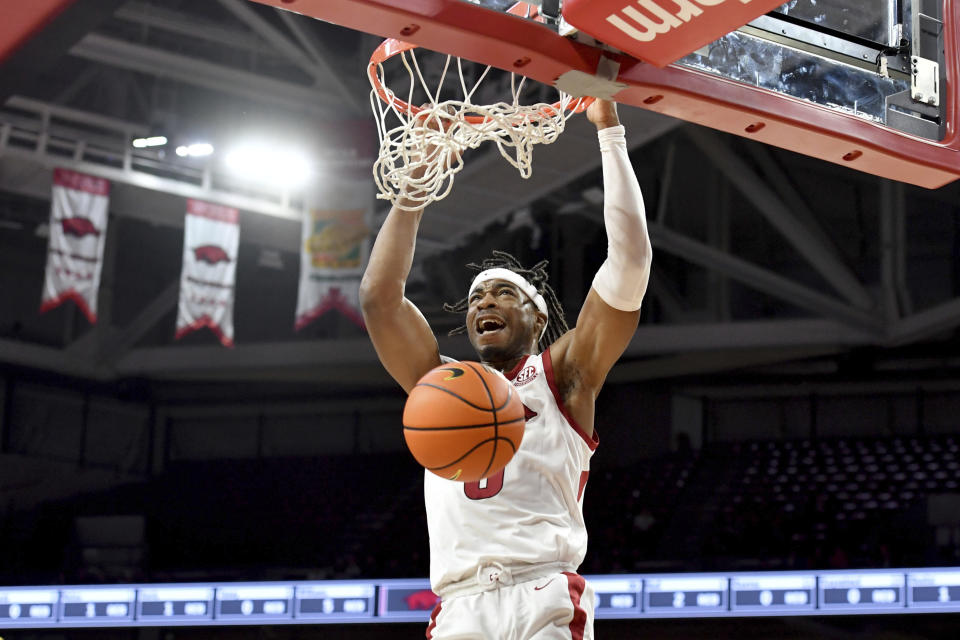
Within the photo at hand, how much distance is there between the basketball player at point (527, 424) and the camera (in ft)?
9.12

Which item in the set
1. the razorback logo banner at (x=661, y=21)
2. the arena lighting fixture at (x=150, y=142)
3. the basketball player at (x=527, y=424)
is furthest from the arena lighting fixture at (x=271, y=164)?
the razorback logo banner at (x=661, y=21)

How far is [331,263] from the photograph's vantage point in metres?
10.0

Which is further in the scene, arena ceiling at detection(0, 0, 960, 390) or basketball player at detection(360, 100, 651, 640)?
arena ceiling at detection(0, 0, 960, 390)

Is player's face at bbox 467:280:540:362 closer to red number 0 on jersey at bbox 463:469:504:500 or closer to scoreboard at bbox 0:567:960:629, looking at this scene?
red number 0 on jersey at bbox 463:469:504:500

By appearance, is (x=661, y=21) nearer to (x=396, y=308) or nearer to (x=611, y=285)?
(x=611, y=285)

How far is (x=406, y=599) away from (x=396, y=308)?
5657 mm

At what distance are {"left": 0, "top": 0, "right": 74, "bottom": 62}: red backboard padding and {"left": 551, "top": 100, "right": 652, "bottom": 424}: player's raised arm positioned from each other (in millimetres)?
1421

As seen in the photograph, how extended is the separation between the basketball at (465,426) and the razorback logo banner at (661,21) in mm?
905

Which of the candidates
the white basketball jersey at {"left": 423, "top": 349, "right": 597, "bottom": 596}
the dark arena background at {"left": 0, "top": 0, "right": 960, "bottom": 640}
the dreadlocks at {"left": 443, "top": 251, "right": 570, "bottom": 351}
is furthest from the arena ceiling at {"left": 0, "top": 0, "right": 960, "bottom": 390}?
the white basketball jersey at {"left": 423, "top": 349, "right": 597, "bottom": 596}

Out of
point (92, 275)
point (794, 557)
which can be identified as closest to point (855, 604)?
point (794, 557)

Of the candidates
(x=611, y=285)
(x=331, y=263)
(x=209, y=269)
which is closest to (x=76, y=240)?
(x=209, y=269)

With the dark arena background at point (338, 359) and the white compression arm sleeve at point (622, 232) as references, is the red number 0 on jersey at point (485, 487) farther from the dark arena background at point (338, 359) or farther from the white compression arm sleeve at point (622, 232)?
the dark arena background at point (338, 359)

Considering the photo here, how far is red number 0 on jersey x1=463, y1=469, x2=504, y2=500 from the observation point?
288 centimetres

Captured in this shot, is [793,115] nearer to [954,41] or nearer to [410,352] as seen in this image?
[954,41]
